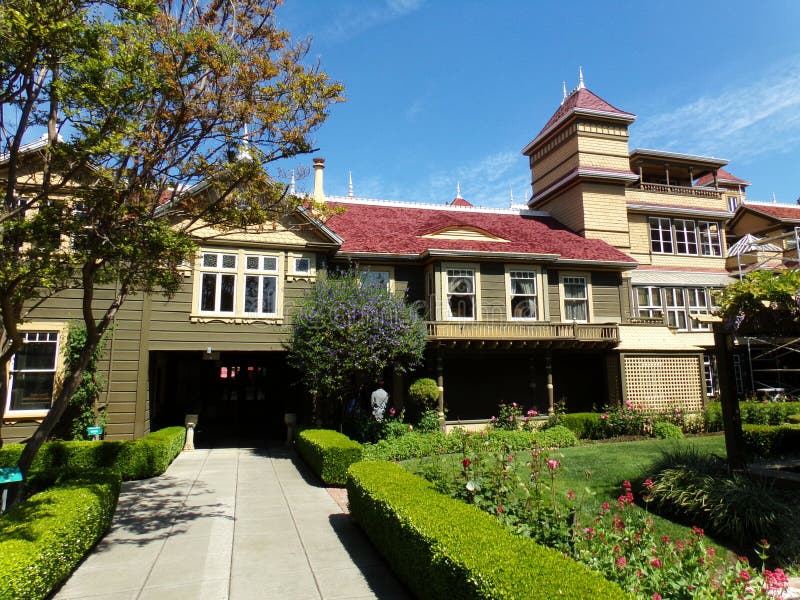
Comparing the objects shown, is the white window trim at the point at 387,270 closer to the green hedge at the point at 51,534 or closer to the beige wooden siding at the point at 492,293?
the beige wooden siding at the point at 492,293

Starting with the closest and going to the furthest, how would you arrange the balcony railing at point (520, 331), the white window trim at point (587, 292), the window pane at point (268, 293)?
1. the window pane at point (268, 293)
2. the balcony railing at point (520, 331)
3. the white window trim at point (587, 292)

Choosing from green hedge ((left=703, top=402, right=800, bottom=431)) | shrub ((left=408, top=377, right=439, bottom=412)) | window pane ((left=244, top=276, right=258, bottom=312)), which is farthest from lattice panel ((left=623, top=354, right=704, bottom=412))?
window pane ((left=244, top=276, right=258, bottom=312))

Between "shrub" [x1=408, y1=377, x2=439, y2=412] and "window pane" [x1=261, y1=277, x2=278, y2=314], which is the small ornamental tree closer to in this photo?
"window pane" [x1=261, y1=277, x2=278, y2=314]

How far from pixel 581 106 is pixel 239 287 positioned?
1892 centimetres

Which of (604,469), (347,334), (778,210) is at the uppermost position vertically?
(778,210)

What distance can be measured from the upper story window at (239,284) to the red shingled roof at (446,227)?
3.11m

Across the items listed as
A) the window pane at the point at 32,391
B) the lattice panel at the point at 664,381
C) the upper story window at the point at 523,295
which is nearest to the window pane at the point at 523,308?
the upper story window at the point at 523,295

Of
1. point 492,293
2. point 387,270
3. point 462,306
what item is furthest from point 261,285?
point 492,293

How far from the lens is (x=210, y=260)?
15859 mm

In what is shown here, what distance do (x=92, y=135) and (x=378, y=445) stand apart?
996 cm

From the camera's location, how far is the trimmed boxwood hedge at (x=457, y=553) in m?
3.95

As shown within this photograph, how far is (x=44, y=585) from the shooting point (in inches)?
208

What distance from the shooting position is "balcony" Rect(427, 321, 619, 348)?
17781 millimetres

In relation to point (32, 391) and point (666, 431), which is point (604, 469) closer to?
point (666, 431)
